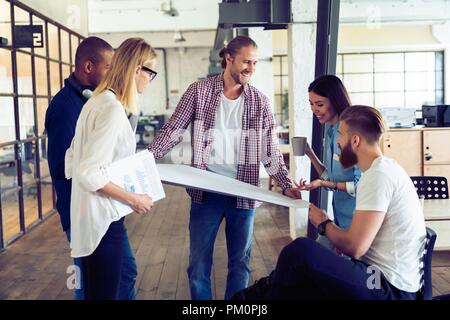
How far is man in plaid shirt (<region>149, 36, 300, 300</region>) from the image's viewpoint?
239 cm

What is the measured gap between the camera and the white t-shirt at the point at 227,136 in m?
2.41

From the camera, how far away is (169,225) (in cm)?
573

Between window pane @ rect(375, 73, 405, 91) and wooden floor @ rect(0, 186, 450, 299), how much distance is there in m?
8.59

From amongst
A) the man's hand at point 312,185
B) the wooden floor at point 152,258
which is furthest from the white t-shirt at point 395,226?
the wooden floor at point 152,258

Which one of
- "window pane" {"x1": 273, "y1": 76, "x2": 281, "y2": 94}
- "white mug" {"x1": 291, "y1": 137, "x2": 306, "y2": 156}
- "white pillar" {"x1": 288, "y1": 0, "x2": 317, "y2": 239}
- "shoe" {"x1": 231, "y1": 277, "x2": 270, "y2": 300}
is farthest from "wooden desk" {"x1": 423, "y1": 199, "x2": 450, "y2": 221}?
"window pane" {"x1": 273, "y1": 76, "x2": 281, "y2": 94}

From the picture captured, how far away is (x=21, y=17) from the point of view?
5195 millimetres

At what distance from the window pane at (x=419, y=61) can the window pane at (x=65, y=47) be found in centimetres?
942

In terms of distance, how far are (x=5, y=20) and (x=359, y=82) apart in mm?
10432

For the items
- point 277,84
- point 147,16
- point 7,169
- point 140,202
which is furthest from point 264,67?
point 140,202

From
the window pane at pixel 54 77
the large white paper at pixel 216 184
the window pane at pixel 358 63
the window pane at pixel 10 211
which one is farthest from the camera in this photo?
the window pane at pixel 358 63

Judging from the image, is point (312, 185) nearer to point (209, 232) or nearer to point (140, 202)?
point (209, 232)

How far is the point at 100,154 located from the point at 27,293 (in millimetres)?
2218

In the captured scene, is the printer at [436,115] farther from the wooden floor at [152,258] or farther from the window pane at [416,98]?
the window pane at [416,98]
